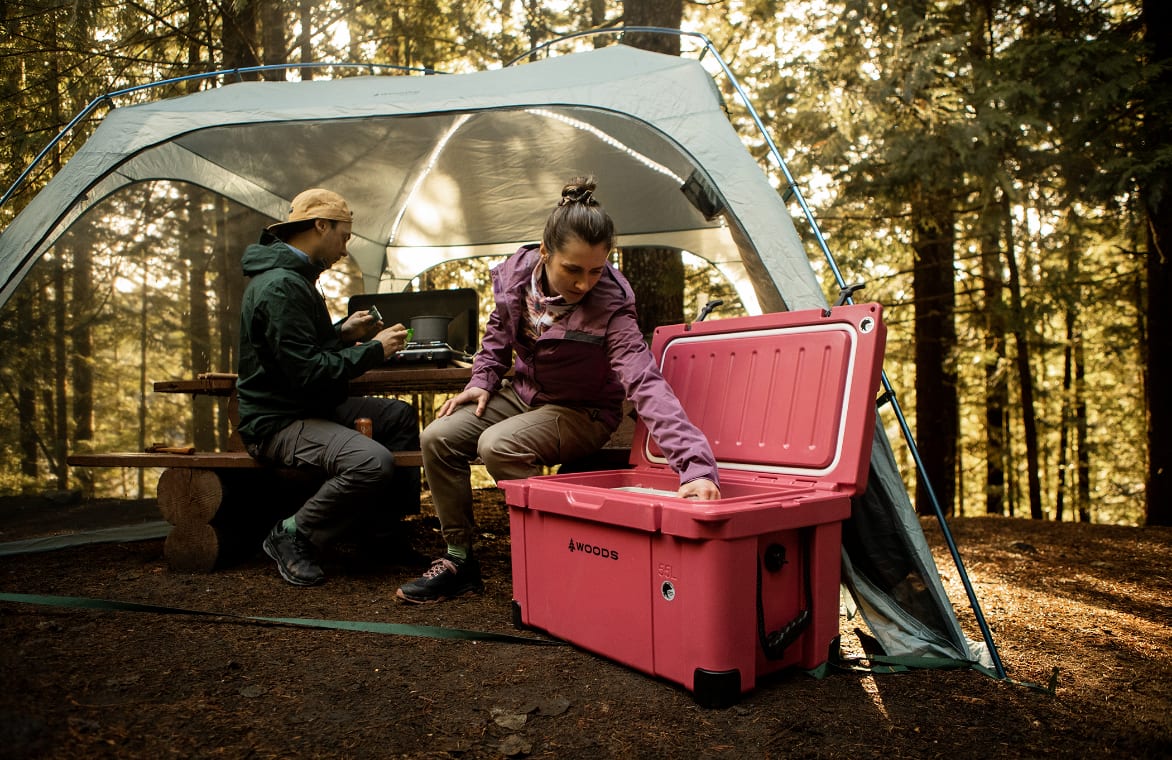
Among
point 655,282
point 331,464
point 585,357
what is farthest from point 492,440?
point 655,282

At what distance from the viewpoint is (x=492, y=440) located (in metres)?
2.51

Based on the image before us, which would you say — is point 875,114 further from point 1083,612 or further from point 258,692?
point 258,692

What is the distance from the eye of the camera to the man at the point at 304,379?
9.48 feet

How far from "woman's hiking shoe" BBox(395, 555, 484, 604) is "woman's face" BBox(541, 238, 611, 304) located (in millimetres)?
1085

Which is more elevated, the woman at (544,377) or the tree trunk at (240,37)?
the tree trunk at (240,37)

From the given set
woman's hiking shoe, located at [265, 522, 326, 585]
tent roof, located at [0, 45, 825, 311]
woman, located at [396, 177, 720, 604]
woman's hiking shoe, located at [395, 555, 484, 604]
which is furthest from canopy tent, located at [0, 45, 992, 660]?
woman's hiking shoe, located at [265, 522, 326, 585]

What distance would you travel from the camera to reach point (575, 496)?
210 cm

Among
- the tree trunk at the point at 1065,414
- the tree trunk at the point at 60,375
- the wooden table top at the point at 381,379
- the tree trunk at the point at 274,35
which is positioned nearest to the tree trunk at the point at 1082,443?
the tree trunk at the point at 1065,414

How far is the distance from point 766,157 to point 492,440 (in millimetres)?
4240

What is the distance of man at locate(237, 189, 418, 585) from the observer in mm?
2889

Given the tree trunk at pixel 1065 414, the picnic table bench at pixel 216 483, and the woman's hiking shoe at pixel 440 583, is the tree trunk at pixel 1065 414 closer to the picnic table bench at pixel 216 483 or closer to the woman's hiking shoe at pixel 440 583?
the picnic table bench at pixel 216 483

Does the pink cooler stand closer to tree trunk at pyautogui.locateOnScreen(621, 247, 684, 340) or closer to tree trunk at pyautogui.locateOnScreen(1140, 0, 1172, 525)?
tree trunk at pyautogui.locateOnScreen(621, 247, 684, 340)

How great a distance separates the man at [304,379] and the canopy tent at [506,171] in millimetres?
571

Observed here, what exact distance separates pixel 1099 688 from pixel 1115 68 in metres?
4.32
